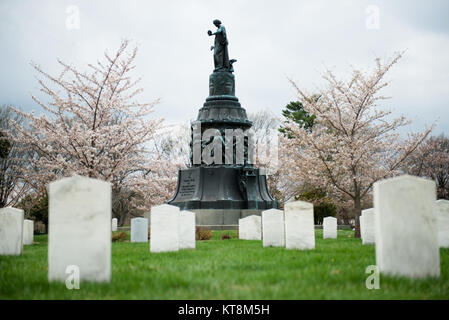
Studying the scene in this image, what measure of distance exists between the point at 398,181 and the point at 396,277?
114cm

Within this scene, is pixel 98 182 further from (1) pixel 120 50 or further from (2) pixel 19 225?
(1) pixel 120 50

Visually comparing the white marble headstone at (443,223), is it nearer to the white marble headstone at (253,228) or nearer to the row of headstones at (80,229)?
the white marble headstone at (253,228)

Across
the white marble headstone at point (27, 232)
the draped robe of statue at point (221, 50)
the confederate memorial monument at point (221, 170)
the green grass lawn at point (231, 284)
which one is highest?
the draped robe of statue at point (221, 50)

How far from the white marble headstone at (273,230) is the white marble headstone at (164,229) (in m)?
2.40

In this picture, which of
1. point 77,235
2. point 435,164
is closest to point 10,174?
point 77,235

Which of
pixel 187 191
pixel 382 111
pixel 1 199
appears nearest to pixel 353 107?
pixel 382 111

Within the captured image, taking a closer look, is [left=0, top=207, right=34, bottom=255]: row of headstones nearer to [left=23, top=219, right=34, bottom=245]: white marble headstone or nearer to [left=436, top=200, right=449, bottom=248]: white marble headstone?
[left=23, top=219, right=34, bottom=245]: white marble headstone

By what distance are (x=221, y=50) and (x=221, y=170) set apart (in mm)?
5542

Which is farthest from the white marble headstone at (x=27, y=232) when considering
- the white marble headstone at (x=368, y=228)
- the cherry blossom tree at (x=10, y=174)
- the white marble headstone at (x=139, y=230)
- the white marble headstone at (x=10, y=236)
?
the cherry blossom tree at (x=10, y=174)

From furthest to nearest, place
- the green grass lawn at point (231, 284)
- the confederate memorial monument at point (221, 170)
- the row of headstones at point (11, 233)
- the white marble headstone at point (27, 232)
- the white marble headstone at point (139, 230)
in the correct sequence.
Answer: the confederate memorial monument at point (221, 170), the white marble headstone at point (139, 230), the white marble headstone at point (27, 232), the row of headstones at point (11, 233), the green grass lawn at point (231, 284)

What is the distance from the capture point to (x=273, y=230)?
11273 mm

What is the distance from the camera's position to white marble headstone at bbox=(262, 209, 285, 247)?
36.9 feet

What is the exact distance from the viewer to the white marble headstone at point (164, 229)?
9891 mm
